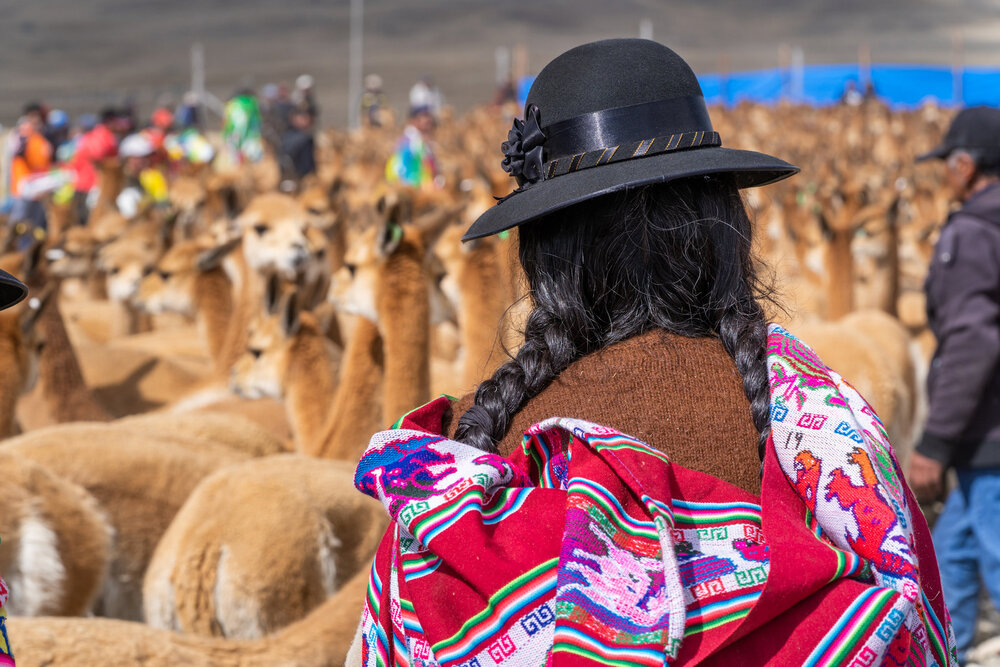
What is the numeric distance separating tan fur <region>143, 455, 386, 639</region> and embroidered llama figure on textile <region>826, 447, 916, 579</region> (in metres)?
2.81

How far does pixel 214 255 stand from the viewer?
7730 mm

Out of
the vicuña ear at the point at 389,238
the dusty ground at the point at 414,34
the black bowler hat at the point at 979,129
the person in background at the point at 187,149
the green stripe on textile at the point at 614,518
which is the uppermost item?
the black bowler hat at the point at 979,129

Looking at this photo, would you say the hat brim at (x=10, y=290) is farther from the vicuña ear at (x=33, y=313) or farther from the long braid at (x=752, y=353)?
the vicuña ear at (x=33, y=313)

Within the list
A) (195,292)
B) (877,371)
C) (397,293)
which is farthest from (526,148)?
(195,292)

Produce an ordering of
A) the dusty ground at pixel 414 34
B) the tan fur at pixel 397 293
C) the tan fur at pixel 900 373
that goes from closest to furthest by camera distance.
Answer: the tan fur at pixel 397 293 < the tan fur at pixel 900 373 < the dusty ground at pixel 414 34

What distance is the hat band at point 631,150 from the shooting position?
1.60m

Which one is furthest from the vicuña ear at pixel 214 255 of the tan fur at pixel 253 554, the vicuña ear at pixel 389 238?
the tan fur at pixel 253 554

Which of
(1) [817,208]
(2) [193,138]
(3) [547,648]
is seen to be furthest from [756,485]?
(2) [193,138]

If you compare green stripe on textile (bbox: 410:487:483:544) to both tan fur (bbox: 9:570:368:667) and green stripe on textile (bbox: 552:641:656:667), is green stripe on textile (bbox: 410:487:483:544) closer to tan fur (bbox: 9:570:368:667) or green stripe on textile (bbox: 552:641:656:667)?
green stripe on textile (bbox: 552:641:656:667)

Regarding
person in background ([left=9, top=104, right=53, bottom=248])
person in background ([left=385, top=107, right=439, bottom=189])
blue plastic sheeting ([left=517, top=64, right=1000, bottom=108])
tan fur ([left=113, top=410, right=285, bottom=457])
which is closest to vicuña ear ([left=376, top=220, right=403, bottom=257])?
tan fur ([left=113, top=410, right=285, bottom=457])

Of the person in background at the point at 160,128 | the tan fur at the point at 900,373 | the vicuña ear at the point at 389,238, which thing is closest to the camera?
the vicuña ear at the point at 389,238

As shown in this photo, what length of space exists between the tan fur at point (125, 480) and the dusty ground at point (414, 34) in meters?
54.0

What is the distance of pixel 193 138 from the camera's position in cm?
1856

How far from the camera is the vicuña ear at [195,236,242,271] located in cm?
770
